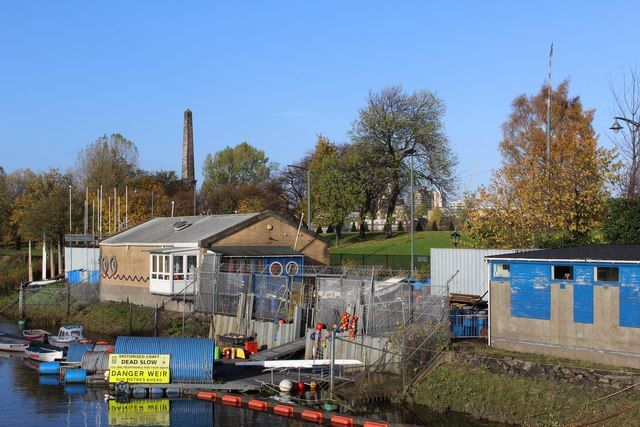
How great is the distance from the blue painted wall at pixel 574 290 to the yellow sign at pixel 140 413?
1265 cm

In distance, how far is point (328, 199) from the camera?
83.1 metres

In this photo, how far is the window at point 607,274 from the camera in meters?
25.7

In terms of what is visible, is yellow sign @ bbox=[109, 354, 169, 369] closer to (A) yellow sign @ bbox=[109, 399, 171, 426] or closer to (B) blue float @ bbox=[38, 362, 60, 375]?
(A) yellow sign @ bbox=[109, 399, 171, 426]

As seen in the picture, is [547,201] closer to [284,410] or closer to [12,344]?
[284,410]

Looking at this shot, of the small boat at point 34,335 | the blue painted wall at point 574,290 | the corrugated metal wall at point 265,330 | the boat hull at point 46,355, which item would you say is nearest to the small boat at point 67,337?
the small boat at point 34,335

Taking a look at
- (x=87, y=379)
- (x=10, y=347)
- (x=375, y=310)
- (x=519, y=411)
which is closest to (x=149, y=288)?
(x=10, y=347)

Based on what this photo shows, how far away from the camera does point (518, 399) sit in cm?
2412

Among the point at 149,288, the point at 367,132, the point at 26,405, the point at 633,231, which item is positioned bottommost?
the point at 26,405

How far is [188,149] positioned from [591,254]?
116156 millimetres

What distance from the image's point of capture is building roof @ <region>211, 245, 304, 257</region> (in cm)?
4444

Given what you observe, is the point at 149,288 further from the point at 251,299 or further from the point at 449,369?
the point at 449,369

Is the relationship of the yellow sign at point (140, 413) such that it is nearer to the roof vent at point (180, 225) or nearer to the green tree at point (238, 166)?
the roof vent at point (180, 225)

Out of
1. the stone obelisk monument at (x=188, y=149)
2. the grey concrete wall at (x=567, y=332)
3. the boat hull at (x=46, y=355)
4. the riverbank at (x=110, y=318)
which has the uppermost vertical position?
the stone obelisk monument at (x=188, y=149)

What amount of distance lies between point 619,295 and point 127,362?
17.3 metres
